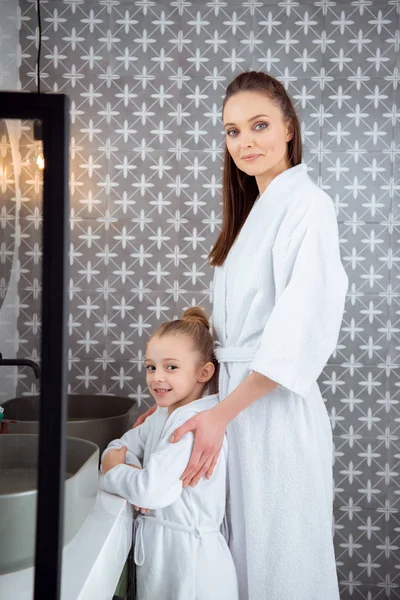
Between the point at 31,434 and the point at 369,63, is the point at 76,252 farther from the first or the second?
the point at 31,434

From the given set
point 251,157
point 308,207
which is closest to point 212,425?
point 308,207

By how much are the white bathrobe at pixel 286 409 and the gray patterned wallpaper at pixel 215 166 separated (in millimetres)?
885

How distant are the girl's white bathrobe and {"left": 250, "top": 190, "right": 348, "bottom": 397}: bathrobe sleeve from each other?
0.22 metres

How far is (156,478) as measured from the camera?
52.2 inches

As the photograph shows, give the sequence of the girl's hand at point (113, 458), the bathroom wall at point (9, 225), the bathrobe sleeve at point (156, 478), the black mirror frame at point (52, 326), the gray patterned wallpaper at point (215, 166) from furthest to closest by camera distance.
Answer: the gray patterned wallpaper at point (215, 166) → the girl's hand at point (113, 458) → the bathrobe sleeve at point (156, 478) → the bathroom wall at point (9, 225) → the black mirror frame at point (52, 326)

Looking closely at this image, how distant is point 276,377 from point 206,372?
0.72ft

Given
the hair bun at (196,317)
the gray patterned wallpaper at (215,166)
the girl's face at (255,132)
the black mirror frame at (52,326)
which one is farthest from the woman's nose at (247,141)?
the black mirror frame at (52,326)

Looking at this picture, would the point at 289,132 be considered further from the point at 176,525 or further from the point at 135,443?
the point at 176,525

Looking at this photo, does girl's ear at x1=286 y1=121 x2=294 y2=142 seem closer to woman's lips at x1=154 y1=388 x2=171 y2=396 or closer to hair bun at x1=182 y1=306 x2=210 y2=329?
hair bun at x1=182 y1=306 x2=210 y2=329

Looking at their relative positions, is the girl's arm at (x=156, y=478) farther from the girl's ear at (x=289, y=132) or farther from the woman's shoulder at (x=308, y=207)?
the girl's ear at (x=289, y=132)

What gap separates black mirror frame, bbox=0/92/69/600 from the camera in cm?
68

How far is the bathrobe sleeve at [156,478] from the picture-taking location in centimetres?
132

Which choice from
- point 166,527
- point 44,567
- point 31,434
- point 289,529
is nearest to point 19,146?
point 31,434

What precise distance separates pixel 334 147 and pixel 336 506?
1.28 m
